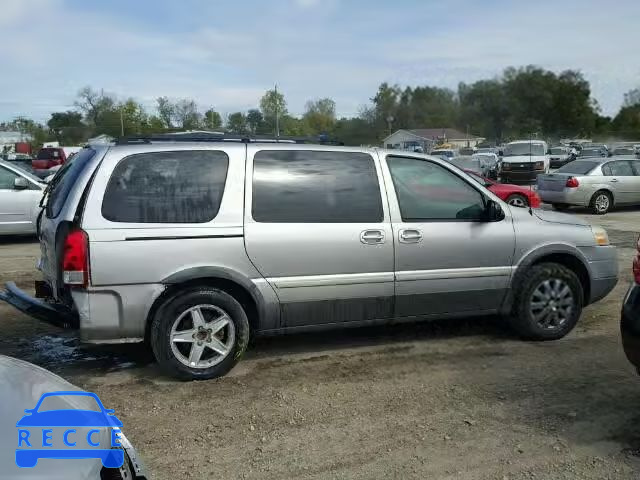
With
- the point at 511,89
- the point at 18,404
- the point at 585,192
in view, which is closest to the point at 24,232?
the point at 18,404

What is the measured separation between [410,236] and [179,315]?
1934mm

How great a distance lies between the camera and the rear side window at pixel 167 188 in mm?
4336

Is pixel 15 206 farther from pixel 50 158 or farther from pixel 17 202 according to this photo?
pixel 50 158

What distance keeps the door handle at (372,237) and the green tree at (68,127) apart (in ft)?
138

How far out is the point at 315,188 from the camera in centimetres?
480

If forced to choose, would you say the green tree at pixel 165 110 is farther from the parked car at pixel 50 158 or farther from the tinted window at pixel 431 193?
the tinted window at pixel 431 193

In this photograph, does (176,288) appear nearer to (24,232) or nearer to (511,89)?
(24,232)

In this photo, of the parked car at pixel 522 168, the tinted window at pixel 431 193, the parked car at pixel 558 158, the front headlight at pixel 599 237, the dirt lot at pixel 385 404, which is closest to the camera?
the dirt lot at pixel 385 404

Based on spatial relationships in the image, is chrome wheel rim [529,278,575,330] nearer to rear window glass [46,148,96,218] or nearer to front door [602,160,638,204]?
rear window glass [46,148,96,218]

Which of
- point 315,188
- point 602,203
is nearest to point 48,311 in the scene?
point 315,188

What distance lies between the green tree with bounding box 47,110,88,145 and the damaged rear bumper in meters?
41.4

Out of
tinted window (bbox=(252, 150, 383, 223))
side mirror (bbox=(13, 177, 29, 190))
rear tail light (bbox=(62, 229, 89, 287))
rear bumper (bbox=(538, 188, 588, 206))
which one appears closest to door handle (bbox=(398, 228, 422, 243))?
tinted window (bbox=(252, 150, 383, 223))

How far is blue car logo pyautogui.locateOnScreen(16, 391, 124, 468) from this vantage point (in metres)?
1.93

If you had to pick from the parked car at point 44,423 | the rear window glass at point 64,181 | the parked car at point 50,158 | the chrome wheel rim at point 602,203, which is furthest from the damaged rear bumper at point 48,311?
the parked car at point 50,158
